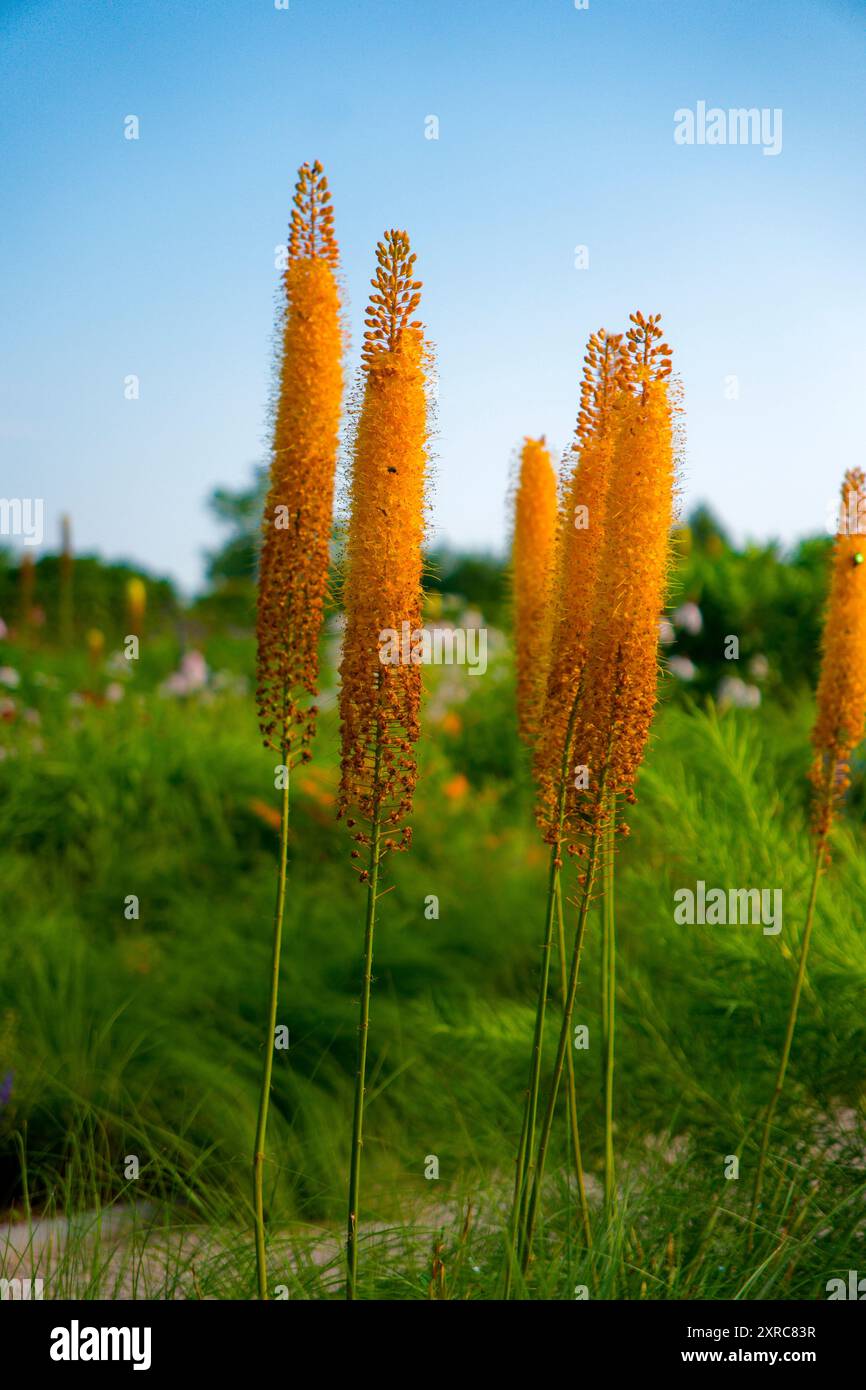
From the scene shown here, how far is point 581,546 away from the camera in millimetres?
2184

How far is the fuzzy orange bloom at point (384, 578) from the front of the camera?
1.95 m

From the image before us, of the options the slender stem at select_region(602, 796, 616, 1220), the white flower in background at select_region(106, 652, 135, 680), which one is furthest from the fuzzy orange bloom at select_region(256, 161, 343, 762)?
the white flower in background at select_region(106, 652, 135, 680)

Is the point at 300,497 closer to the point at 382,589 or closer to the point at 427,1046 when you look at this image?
the point at 382,589

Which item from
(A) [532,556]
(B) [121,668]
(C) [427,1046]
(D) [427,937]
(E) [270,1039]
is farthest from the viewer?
(B) [121,668]

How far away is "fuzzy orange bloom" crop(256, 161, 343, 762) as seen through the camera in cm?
197

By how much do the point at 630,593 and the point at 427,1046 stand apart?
8.54ft

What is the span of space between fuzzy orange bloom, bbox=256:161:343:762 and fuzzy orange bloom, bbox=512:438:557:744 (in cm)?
63

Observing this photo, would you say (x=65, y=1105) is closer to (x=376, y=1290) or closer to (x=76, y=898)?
(x=376, y=1290)

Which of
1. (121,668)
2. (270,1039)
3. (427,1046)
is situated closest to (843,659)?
(270,1039)

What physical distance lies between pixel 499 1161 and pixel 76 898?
3312 mm

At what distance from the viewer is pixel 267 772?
24.0 ft

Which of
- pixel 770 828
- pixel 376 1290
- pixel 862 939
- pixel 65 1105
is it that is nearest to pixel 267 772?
pixel 65 1105

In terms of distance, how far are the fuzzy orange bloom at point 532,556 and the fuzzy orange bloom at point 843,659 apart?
2.52 ft

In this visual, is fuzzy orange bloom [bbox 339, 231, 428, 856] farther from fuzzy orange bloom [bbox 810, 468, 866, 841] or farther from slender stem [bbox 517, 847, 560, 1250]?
fuzzy orange bloom [bbox 810, 468, 866, 841]
